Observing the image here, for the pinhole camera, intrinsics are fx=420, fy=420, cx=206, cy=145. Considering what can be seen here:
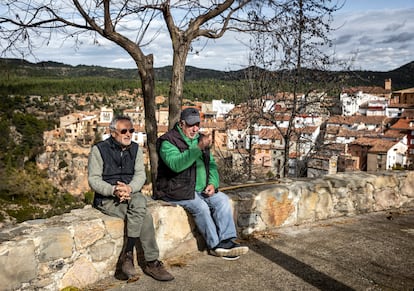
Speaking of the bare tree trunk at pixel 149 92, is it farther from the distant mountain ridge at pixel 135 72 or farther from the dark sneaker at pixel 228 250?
the dark sneaker at pixel 228 250

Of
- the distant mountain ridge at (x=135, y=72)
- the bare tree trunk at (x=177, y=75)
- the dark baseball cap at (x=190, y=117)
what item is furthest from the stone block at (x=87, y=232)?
the distant mountain ridge at (x=135, y=72)

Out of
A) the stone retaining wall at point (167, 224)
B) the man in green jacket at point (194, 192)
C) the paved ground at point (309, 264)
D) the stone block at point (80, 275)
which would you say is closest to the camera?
the stone retaining wall at point (167, 224)

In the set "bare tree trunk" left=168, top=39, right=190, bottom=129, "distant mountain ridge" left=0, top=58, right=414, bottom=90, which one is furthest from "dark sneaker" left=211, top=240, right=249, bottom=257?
"distant mountain ridge" left=0, top=58, right=414, bottom=90

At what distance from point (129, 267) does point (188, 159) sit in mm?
900

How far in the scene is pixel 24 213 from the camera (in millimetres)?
34656

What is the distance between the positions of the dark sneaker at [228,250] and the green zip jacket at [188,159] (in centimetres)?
50

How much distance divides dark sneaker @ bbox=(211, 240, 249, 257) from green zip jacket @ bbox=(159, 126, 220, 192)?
1.64ft

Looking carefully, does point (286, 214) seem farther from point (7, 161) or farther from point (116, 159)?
point (7, 161)

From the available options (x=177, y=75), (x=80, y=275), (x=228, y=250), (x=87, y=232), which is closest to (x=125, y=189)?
(x=87, y=232)

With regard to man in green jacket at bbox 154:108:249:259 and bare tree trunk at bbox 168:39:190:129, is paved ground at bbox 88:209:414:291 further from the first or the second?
bare tree trunk at bbox 168:39:190:129

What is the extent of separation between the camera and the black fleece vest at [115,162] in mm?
3096

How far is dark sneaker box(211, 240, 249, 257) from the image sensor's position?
3344 mm

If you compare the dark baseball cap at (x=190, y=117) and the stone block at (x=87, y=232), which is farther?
the dark baseball cap at (x=190, y=117)

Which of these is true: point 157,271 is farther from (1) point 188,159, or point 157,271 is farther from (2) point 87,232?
(1) point 188,159
